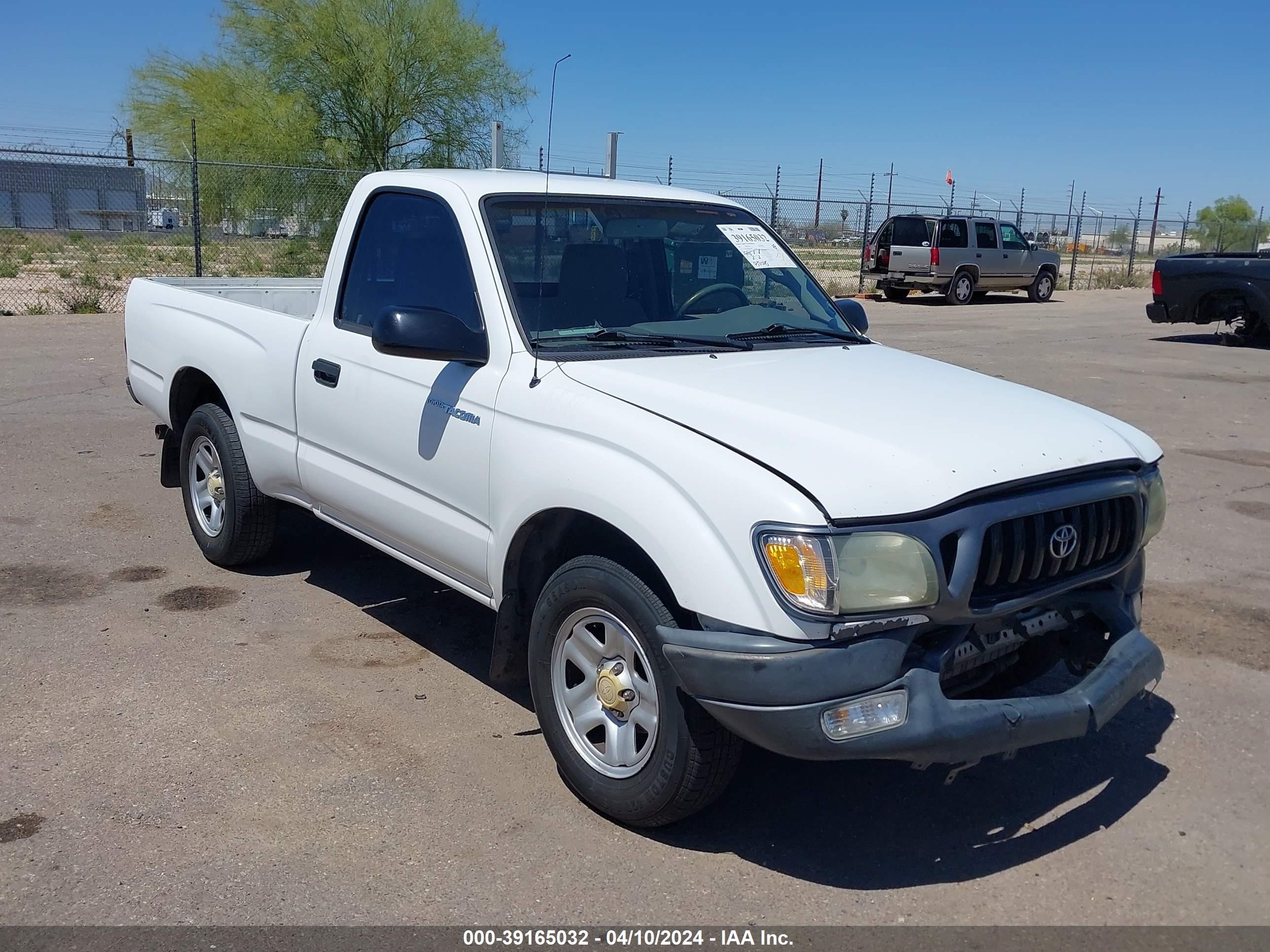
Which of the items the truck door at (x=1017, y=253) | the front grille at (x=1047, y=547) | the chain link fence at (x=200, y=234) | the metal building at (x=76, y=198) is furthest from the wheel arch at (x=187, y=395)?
the metal building at (x=76, y=198)

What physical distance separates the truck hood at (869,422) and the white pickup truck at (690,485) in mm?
13

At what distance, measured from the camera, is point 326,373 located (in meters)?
4.83

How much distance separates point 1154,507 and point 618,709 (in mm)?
1888

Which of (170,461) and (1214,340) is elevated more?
(1214,340)

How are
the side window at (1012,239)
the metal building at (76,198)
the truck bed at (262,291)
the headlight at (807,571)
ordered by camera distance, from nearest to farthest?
the headlight at (807,571) < the truck bed at (262,291) < the side window at (1012,239) < the metal building at (76,198)

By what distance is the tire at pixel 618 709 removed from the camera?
3.30 m

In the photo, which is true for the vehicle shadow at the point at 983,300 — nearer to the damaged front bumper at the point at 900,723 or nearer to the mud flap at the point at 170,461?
the mud flap at the point at 170,461

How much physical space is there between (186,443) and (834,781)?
381cm

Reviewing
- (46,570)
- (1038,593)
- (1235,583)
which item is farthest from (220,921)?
(1235,583)

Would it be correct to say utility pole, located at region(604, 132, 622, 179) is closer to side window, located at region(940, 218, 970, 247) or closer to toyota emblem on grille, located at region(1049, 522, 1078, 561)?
toyota emblem on grille, located at region(1049, 522, 1078, 561)

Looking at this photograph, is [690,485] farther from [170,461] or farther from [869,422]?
[170,461]

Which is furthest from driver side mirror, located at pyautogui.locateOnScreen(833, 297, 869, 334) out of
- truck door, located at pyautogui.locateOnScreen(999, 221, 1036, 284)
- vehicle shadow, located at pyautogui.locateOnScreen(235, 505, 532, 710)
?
truck door, located at pyautogui.locateOnScreen(999, 221, 1036, 284)

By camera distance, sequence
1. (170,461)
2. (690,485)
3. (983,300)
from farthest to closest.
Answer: (983,300) → (170,461) → (690,485)

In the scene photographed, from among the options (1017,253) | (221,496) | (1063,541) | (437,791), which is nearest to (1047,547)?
(1063,541)
